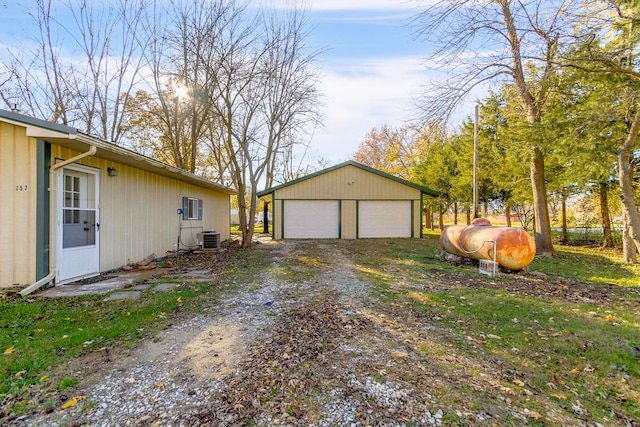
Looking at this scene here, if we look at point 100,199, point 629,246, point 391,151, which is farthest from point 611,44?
point 391,151

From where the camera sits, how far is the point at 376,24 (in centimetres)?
863

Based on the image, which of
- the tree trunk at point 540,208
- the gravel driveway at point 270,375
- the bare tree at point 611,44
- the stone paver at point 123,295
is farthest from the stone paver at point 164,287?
the tree trunk at point 540,208

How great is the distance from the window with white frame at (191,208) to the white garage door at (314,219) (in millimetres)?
4845

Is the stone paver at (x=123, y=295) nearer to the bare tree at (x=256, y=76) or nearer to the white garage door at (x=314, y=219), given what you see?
the bare tree at (x=256, y=76)

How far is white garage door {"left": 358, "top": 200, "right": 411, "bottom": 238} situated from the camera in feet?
54.0

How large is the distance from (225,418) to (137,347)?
168cm

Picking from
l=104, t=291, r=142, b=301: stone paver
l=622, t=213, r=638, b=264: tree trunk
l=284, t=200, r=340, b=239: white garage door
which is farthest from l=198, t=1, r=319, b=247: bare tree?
l=622, t=213, r=638, b=264: tree trunk

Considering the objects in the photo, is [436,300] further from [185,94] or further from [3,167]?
[185,94]

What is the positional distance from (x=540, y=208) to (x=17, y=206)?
1392 cm

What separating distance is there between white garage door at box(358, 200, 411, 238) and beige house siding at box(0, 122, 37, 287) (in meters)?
13.3

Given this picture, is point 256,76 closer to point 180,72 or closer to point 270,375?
point 180,72

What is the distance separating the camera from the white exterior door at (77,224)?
5.60m

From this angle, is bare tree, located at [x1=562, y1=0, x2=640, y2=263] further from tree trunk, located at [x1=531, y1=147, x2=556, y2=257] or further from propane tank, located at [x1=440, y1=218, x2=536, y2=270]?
propane tank, located at [x1=440, y1=218, x2=536, y2=270]

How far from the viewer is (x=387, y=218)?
16.6m
